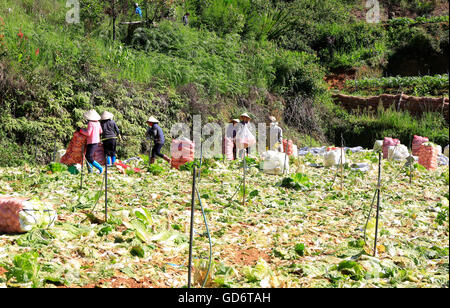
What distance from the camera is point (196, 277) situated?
125 inches

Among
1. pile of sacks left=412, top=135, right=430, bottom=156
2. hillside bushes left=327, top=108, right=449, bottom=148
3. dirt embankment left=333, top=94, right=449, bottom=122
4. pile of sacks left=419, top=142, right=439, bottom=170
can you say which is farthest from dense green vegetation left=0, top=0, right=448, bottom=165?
pile of sacks left=419, top=142, right=439, bottom=170

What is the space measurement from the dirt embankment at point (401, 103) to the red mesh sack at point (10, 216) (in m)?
14.1

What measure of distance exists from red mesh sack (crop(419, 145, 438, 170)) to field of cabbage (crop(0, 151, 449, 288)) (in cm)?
271

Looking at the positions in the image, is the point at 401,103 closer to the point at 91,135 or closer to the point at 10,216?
the point at 91,135

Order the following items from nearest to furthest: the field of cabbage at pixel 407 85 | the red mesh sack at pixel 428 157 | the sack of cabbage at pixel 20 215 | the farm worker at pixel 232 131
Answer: the sack of cabbage at pixel 20 215
the red mesh sack at pixel 428 157
the farm worker at pixel 232 131
the field of cabbage at pixel 407 85

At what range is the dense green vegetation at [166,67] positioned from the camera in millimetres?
9281

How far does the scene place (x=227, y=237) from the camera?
4352 millimetres

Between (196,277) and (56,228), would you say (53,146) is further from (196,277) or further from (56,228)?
(196,277)

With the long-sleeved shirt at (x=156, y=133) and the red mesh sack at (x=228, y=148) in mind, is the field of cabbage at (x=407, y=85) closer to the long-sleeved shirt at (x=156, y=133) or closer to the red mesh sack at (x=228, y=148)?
the red mesh sack at (x=228, y=148)

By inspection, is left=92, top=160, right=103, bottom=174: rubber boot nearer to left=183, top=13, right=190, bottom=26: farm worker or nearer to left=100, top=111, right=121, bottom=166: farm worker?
left=100, top=111, right=121, bottom=166: farm worker

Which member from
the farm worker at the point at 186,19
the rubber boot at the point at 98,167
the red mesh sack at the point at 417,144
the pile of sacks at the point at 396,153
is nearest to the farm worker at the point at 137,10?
the farm worker at the point at 186,19

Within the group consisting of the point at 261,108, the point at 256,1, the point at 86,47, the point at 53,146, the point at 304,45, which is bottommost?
the point at 53,146

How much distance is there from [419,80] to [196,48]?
30.8 ft
